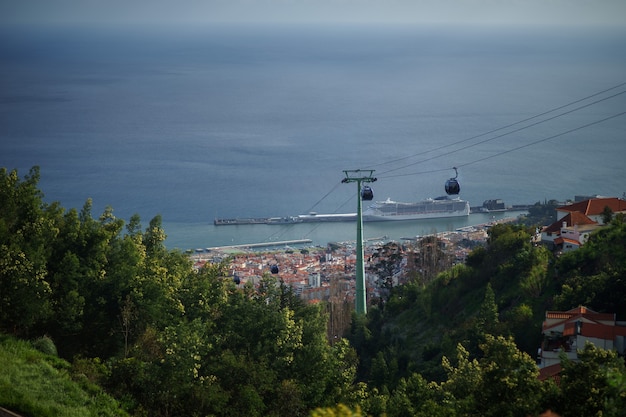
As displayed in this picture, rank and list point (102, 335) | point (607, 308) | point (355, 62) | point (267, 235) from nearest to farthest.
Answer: point (102, 335) < point (607, 308) < point (267, 235) < point (355, 62)

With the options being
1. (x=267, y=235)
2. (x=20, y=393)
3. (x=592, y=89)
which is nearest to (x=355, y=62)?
(x=592, y=89)

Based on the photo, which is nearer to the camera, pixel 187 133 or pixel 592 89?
pixel 187 133

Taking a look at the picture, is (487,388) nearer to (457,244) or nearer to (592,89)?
(457,244)

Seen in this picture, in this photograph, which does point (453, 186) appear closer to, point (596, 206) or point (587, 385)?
point (596, 206)

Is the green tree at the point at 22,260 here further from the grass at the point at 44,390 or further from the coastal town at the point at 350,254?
the coastal town at the point at 350,254

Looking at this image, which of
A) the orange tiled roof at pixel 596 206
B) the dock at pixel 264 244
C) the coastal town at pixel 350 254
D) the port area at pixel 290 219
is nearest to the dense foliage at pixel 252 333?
the coastal town at pixel 350 254

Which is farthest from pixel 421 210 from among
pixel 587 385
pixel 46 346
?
pixel 587 385
